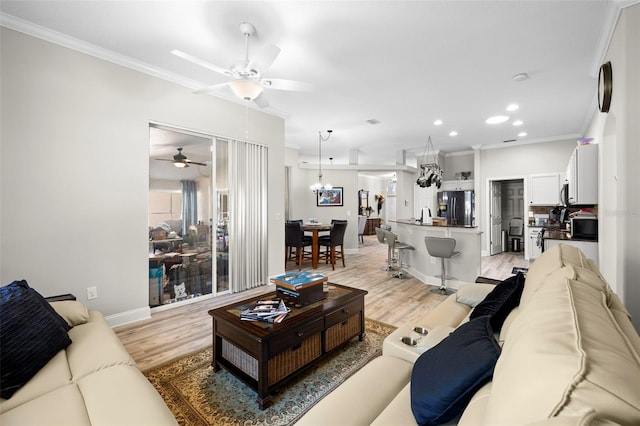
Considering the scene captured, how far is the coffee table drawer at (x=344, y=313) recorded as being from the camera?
231 centimetres

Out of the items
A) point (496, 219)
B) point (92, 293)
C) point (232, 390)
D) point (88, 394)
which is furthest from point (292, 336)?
point (496, 219)

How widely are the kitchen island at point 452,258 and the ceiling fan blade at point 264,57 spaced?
11.5ft

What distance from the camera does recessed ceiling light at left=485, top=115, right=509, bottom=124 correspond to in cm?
511

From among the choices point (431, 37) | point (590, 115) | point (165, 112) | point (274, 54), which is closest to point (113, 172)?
point (165, 112)

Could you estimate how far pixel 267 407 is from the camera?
6.06 feet

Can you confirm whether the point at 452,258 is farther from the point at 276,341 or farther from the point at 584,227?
the point at 276,341

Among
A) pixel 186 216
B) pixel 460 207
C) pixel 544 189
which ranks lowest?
pixel 186 216

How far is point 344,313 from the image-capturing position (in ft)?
8.13

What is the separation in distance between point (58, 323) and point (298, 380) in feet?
5.04

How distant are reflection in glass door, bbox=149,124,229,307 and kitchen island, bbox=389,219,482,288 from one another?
10.4 ft

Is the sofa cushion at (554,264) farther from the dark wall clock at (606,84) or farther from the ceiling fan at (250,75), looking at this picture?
the ceiling fan at (250,75)

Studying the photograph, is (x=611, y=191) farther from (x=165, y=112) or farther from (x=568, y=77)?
(x=165, y=112)

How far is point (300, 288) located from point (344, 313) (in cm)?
47

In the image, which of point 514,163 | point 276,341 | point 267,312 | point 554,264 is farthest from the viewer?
point 514,163
